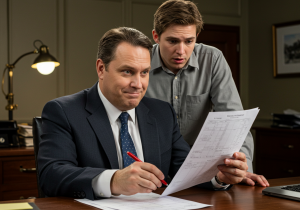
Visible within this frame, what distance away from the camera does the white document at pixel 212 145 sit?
45.7 inches

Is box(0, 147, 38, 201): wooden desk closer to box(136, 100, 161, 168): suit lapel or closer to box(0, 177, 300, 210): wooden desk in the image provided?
box(136, 100, 161, 168): suit lapel

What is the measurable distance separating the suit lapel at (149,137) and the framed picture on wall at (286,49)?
337cm

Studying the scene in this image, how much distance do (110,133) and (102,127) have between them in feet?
0.13

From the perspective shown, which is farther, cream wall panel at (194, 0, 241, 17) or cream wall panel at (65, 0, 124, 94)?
cream wall panel at (194, 0, 241, 17)

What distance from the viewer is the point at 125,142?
1.56 m

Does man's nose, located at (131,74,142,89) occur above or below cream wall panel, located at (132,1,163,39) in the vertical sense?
below

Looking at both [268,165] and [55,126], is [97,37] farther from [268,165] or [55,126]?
[55,126]

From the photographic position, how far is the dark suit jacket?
1.30 meters

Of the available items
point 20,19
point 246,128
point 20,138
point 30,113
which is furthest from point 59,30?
point 246,128

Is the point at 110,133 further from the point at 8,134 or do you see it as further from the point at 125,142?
the point at 8,134

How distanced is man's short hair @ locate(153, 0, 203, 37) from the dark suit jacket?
423 mm

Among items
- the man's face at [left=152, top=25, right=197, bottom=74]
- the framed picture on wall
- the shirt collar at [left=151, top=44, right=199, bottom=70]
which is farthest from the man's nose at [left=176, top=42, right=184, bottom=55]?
the framed picture on wall

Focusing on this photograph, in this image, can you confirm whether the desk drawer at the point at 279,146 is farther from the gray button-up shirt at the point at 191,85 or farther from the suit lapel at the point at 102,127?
the suit lapel at the point at 102,127

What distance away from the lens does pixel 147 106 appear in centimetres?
177
